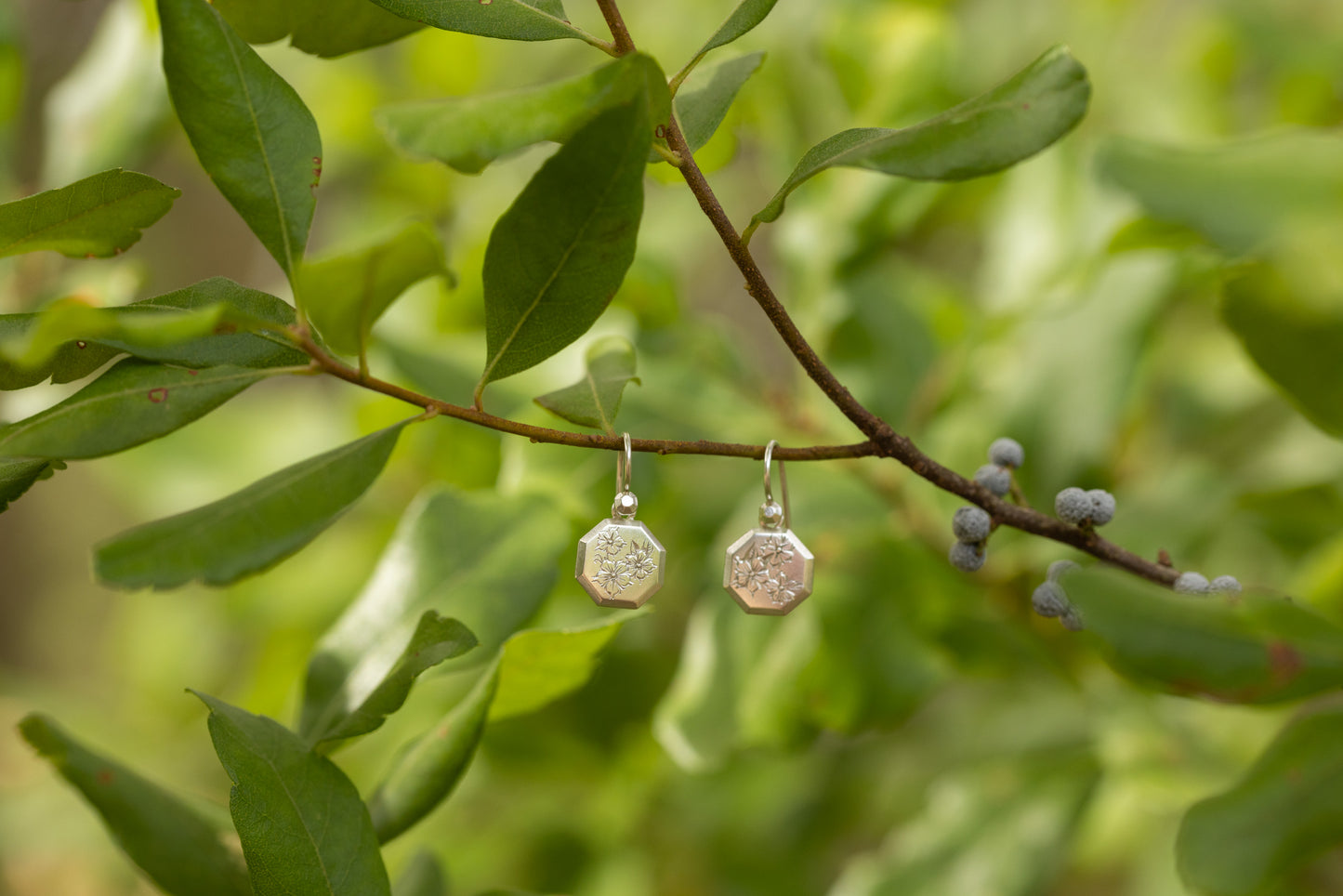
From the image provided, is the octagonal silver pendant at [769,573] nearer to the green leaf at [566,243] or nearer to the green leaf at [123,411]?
the green leaf at [566,243]

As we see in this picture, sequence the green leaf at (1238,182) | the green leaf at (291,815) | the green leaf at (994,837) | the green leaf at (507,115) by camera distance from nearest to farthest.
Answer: the green leaf at (507,115) < the green leaf at (291,815) < the green leaf at (1238,182) < the green leaf at (994,837)

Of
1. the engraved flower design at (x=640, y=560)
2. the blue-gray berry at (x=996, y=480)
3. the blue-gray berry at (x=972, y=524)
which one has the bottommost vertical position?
the engraved flower design at (x=640, y=560)

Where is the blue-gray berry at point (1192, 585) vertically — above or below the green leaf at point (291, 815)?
above

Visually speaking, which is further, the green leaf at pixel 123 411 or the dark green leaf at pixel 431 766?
the dark green leaf at pixel 431 766

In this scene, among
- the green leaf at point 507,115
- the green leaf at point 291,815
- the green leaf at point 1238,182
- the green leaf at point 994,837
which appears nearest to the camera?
the green leaf at point 507,115

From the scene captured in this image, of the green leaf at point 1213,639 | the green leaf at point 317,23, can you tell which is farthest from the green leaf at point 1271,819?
the green leaf at point 317,23

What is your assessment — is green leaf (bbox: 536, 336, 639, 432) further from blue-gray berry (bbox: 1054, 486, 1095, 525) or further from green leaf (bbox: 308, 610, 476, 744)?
blue-gray berry (bbox: 1054, 486, 1095, 525)

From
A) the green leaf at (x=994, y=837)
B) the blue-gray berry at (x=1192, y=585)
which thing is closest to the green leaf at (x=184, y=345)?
the blue-gray berry at (x=1192, y=585)

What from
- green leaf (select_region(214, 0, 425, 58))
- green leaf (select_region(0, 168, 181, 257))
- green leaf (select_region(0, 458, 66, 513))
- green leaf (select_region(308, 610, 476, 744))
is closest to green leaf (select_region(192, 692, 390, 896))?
green leaf (select_region(308, 610, 476, 744))
